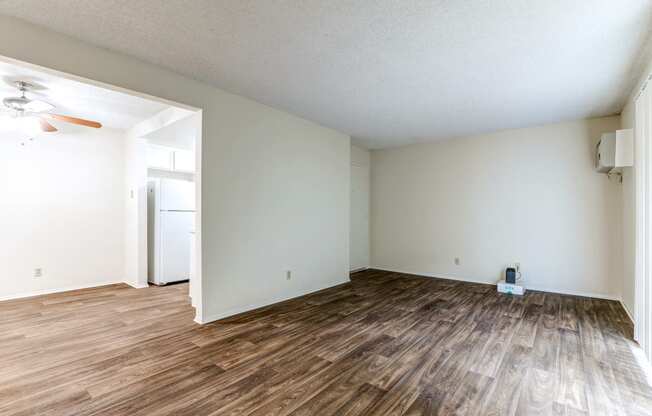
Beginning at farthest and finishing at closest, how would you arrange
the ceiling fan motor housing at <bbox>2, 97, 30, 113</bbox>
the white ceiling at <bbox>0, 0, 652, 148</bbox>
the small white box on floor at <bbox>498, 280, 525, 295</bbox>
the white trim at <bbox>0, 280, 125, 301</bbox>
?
1. the small white box on floor at <bbox>498, 280, 525, 295</bbox>
2. the white trim at <bbox>0, 280, 125, 301</bbox>
3. the ceiling fan motor housing at <bbox>2, 97, 30, 113</bbox>
4. the white ceiling at <bbox>0, 0, 652, 148</bbox>

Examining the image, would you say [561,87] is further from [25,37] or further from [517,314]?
[25,37]

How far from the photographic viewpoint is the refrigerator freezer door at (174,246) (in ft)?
16.6

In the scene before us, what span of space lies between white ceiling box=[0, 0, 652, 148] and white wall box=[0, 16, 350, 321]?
16 cm

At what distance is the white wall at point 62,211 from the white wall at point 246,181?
115 inches

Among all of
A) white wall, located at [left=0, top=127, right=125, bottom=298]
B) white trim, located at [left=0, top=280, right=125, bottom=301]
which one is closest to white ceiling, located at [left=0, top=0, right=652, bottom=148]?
white wall, located at [left=0, top=127, right=125, bottom=298]

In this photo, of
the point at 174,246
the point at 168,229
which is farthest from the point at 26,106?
the point at 174,246

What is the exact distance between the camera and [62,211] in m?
4.58

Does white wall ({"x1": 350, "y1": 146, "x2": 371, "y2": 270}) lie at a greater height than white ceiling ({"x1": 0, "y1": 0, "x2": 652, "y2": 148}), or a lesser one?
lesser

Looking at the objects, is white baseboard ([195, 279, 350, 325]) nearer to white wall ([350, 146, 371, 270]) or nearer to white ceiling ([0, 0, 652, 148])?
white wall ([350, 146, 371, 270])

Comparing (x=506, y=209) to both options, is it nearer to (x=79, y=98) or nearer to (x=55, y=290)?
(x=79, y=98)

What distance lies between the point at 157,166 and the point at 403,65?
15.1 feet

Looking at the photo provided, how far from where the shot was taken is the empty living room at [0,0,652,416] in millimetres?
2096

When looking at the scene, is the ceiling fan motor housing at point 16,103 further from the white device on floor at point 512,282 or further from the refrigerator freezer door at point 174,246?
the white device on floor at point 512,282

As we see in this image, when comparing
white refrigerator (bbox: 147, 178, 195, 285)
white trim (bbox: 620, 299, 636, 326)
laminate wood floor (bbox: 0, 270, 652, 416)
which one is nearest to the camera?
laminate wood floor (bbox: 0, 270, 652, 416)
